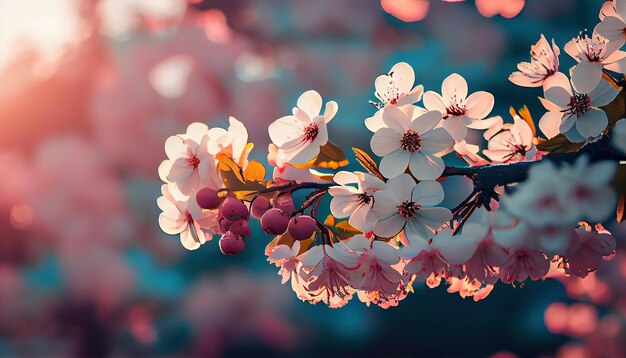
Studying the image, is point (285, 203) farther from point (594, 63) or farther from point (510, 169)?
point (594, 63)

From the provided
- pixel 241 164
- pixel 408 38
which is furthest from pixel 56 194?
pixel 241 164

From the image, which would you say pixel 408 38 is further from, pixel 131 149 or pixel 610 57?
pixel 610 57

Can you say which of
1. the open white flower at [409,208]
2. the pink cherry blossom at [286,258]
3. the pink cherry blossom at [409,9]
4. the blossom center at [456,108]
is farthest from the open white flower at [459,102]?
the pink cherry blossom at [409,9]

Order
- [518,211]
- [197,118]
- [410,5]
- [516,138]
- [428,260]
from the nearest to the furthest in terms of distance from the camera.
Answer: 1. [518,211]
2. [428,260]
3. [516,138]
4. [410,5]
5. [197,118]

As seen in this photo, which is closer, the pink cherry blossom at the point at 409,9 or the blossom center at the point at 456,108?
the blossom center at the point at 456,108

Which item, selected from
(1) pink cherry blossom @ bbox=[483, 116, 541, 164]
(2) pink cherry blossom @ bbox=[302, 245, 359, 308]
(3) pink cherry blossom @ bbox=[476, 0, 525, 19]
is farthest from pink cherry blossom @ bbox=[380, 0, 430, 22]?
(2) pink cherry blossom @ bbox=[302, 245, 359, 308]

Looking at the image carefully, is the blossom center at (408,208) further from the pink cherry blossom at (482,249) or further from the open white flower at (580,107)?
the open white flower at (580,107)

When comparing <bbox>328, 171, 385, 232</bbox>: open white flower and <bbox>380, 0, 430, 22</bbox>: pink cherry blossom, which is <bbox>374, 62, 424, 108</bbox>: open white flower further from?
<bbox>380, 0, 430, 22</bbox>: pink cherry blossom

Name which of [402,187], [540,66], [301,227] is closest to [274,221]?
[301,227]
